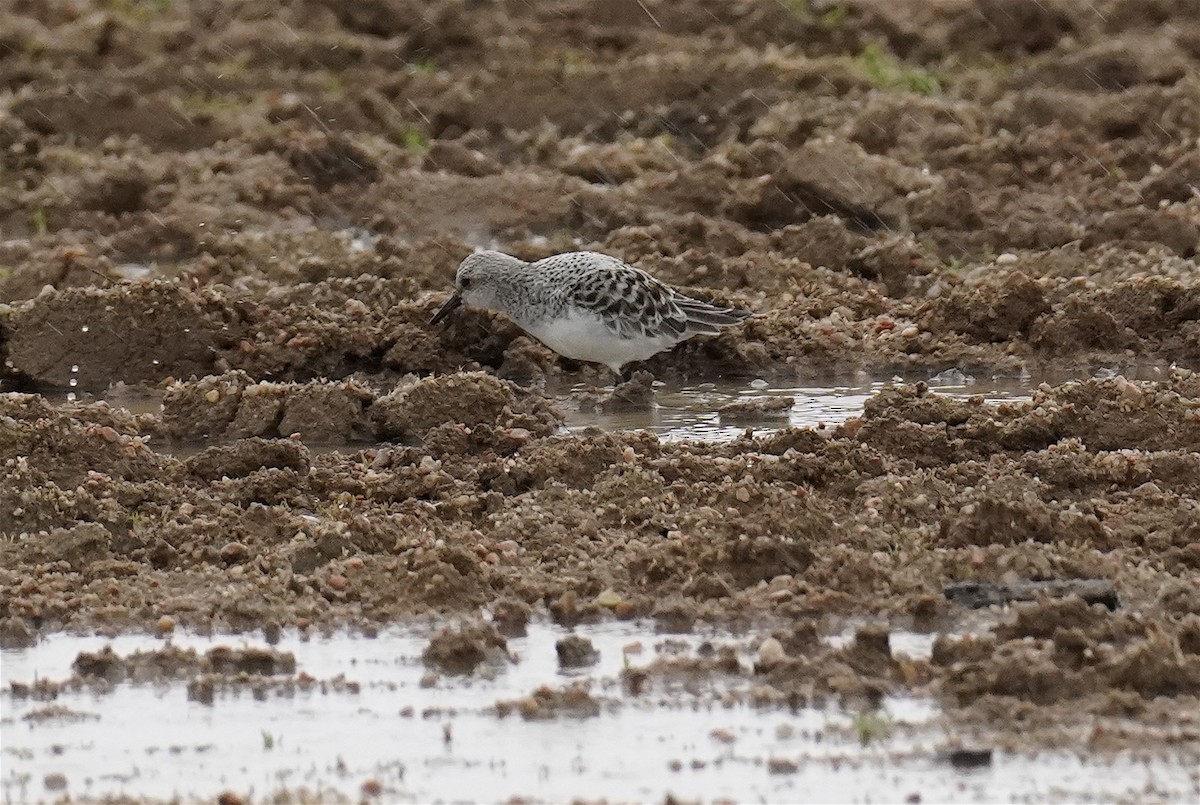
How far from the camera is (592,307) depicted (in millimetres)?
11227

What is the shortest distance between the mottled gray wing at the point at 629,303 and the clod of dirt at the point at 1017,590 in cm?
393

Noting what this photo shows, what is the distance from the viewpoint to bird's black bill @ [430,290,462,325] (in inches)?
465

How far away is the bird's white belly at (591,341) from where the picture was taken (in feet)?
36.7

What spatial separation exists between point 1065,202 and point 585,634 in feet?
25.9

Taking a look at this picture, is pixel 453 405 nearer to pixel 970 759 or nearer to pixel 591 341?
pixel 591 341

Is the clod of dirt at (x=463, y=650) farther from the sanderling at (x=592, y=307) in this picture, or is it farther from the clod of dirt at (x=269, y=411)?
the sanderling at (x=592, y=307)

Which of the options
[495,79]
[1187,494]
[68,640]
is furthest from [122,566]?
[495,79]

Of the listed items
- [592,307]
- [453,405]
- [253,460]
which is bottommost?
[253,460]

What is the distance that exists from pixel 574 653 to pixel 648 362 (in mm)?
5231

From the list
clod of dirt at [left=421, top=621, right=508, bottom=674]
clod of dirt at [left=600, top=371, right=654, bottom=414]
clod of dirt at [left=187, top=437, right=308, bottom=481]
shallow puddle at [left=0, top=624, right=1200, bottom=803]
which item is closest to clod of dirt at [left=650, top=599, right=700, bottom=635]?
shallow puddle at [left=0, top=624, right=1200, bottom=803]

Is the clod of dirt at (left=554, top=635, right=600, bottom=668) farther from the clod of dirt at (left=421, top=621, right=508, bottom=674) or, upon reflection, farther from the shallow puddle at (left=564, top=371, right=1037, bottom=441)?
the shallow puddle at (left=564, top=371, right=1037, bottom=441)

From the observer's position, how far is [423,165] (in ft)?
56.0

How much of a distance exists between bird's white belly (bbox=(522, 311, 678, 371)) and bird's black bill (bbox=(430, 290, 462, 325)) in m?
0.53

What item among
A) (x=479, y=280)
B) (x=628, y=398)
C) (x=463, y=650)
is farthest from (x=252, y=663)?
(x=479, y=280)
